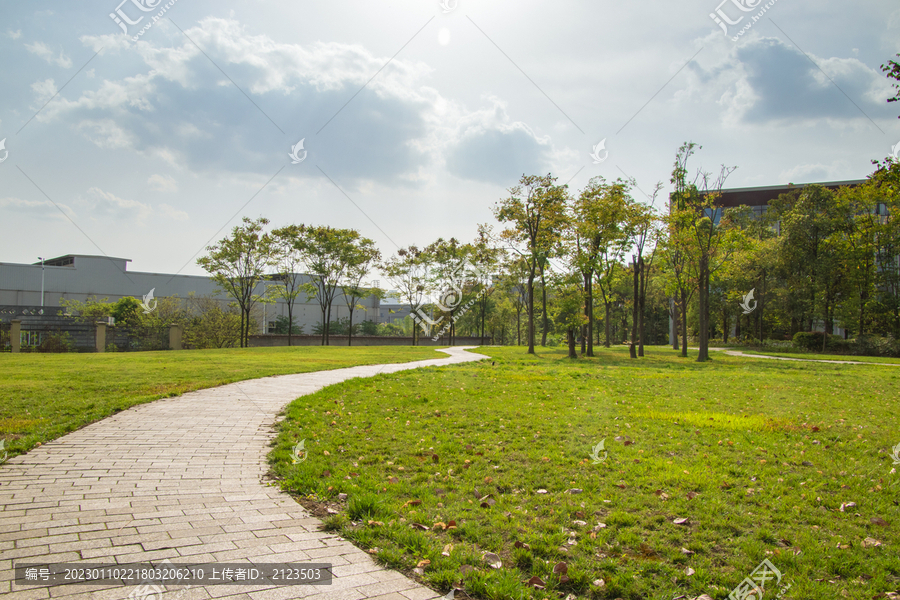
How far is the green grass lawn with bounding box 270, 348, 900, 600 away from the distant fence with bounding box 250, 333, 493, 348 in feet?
124

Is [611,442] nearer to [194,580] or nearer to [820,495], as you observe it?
[820,495]

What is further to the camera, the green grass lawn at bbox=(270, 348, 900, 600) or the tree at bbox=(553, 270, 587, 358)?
the tree at bbox=(553, 270, 587, 358)

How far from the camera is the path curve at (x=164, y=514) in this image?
9.59ft

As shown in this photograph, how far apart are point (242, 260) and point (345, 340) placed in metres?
13.9

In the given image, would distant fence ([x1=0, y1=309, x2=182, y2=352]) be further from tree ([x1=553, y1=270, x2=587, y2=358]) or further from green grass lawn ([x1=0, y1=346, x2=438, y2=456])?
tree ([x1=553, y1=270, x2=587, y2=358])

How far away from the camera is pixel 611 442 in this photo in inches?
251

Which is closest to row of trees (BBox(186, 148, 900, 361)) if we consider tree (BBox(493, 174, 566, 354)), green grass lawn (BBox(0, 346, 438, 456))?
tree (BBox(493, 174, 566, 354))

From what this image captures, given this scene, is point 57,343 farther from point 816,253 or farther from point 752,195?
point 752,195

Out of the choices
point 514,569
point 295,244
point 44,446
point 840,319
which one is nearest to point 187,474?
point 44,446

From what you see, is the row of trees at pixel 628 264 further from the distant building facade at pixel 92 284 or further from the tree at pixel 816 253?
the distant building facade at pixel 92 284

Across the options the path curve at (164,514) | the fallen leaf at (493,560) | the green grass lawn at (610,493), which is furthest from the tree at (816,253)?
the path curve at (164,514)

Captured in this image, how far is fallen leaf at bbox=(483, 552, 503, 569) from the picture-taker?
3.23m

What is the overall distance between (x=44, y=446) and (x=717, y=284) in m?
46.9

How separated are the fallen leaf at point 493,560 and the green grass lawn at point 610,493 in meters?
0.04
